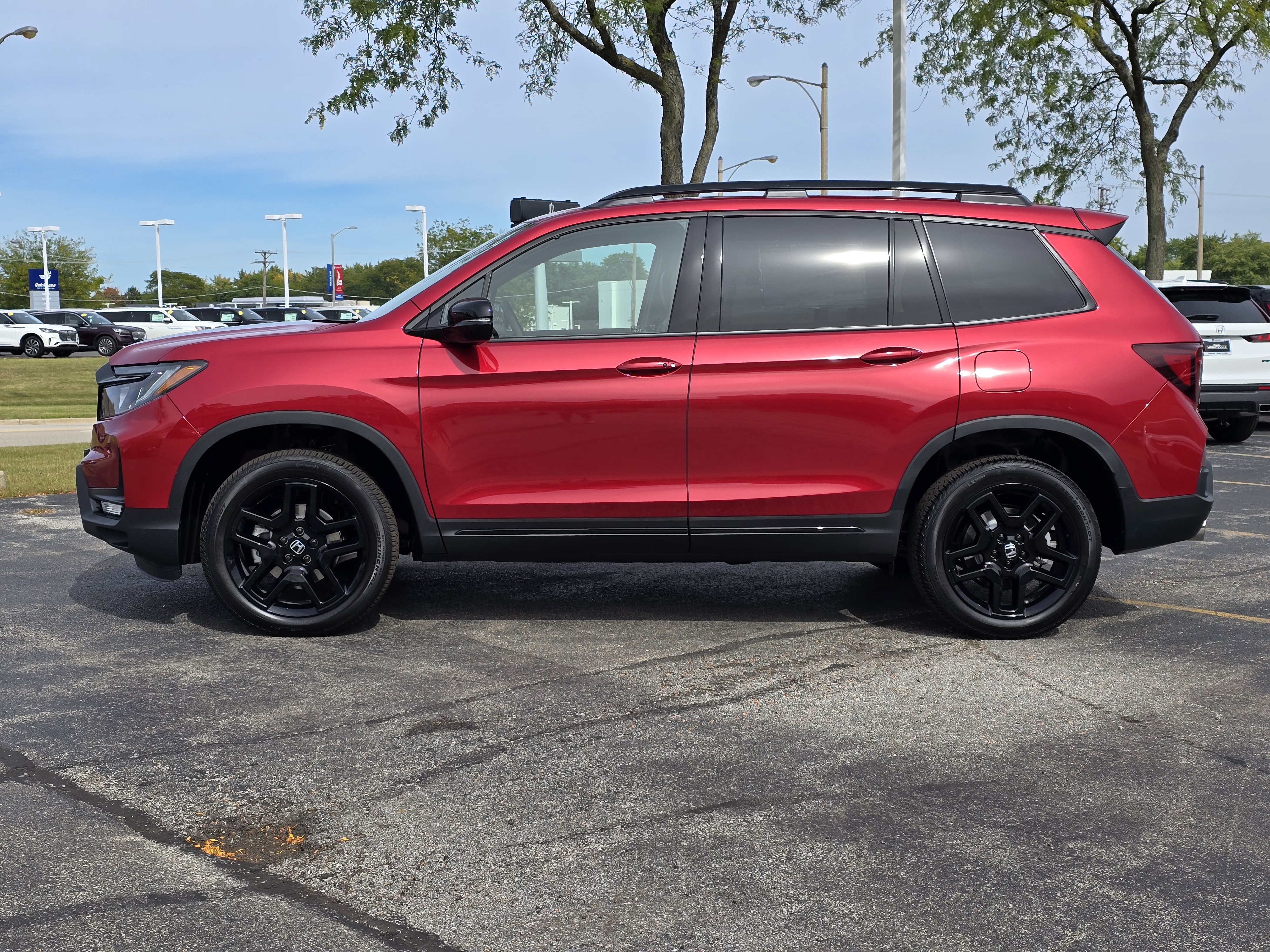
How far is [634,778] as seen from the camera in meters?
3.76

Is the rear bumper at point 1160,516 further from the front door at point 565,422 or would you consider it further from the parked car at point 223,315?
the parked car at point 223,315

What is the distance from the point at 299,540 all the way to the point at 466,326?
1.21m

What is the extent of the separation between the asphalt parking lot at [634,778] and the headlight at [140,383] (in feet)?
3.32

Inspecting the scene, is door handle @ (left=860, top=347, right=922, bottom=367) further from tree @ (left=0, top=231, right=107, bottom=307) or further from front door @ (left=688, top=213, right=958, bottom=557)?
tree @ (left=0, top=231, right=107, bottom=307)

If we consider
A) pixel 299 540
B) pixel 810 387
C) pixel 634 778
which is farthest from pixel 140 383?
pixel 634 778

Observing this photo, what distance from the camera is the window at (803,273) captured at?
17.8 feet

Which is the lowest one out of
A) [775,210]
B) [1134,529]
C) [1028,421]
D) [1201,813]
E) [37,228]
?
[1201,813]

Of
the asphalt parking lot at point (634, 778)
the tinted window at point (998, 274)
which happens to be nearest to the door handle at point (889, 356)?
the tinted window at point (998, 274)

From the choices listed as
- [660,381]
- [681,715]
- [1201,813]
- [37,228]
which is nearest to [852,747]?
[681,715]

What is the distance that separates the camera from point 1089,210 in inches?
227

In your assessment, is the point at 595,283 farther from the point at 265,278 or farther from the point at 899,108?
the point at 265,278

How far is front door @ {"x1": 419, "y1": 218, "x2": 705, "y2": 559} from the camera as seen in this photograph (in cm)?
532

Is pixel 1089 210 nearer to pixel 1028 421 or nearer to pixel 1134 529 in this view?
pixel 1028 421

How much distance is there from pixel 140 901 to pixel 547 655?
2403 mm
